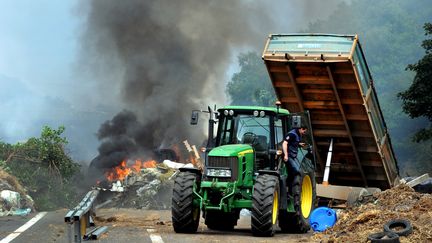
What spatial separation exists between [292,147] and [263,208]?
1656mm

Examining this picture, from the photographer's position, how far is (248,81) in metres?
69.9

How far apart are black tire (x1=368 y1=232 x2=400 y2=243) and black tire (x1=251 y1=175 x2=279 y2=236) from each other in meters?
2.51

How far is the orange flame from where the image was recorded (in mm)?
22562

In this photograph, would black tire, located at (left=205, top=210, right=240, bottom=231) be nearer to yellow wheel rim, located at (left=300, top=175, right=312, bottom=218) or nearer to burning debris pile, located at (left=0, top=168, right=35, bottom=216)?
yellow wheel rim, located at (left=300, top=175, right=312, bottom=218)

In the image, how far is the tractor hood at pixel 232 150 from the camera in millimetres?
11297

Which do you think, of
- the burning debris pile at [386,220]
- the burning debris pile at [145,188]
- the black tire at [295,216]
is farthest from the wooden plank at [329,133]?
the burning debris pile at [145,188]

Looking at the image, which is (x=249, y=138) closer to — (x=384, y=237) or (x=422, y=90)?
(x=384, y=237)

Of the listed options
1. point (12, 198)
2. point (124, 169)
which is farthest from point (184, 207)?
point (124, 169)

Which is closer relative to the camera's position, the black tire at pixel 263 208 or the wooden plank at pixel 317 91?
the black tire at pixel 263 208

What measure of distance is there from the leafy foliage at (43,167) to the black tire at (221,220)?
8723 mm

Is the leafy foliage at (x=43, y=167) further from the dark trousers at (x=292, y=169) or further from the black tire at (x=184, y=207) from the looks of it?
the dark trousers at (x=292, y=169)

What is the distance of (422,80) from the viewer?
22125 millimetres

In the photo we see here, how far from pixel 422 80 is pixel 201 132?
12.0m

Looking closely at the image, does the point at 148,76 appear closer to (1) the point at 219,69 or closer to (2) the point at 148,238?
(1) the point at 219,69
